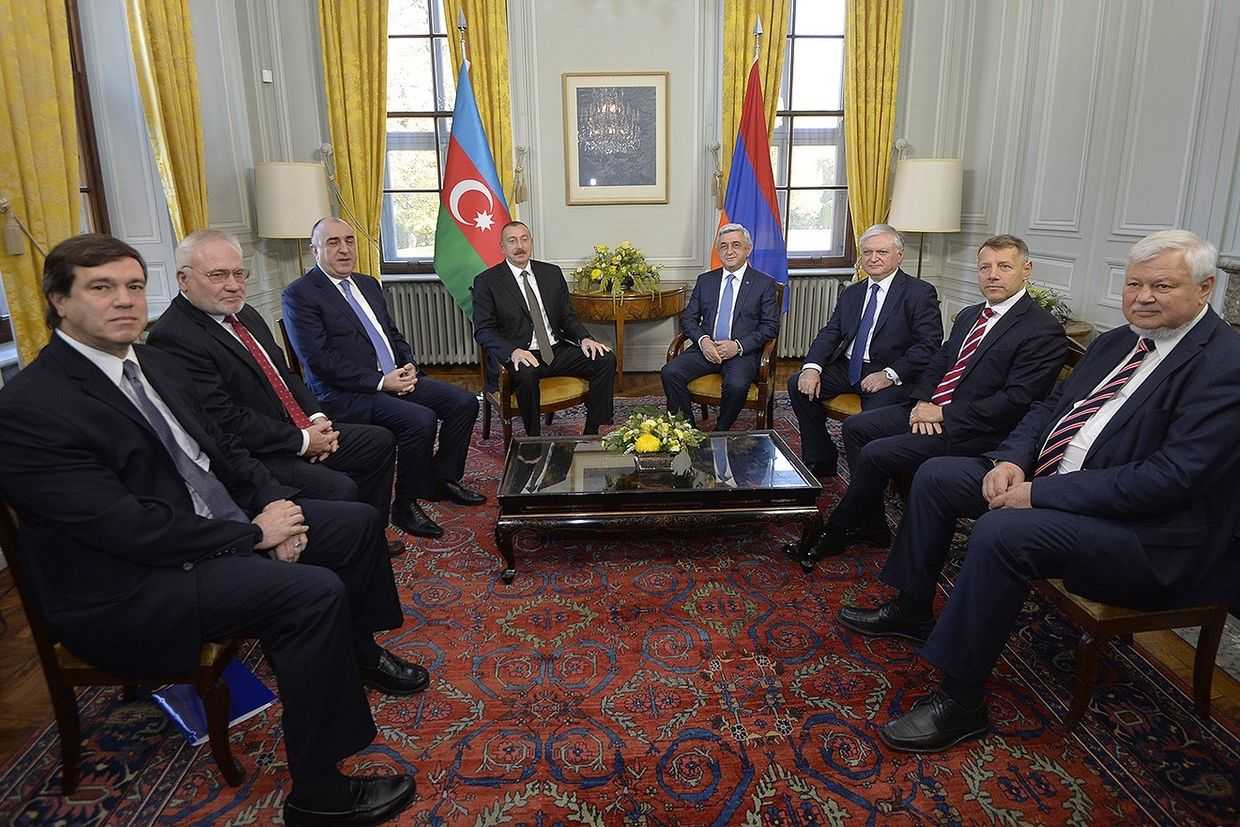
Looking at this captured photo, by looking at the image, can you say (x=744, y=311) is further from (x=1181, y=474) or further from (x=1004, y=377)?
(x=1181, y=474)

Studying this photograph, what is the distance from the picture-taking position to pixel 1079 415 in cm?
233

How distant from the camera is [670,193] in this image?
6105 millimetres

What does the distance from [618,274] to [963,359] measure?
3.10m

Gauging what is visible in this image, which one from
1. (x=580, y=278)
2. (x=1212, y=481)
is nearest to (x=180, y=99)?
(x=580, y=278)

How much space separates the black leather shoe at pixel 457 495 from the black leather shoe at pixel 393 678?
1.46m

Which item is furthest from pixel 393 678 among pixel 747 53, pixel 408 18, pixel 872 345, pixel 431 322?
pixel 408 18

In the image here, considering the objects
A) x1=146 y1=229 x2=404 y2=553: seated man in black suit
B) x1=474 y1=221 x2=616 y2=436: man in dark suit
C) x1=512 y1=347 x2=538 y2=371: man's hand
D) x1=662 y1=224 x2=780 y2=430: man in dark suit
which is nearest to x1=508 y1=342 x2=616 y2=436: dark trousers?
x1=474 y1=221 x2=616 y2=436: man in dark suit

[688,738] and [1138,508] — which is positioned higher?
[1138,508]

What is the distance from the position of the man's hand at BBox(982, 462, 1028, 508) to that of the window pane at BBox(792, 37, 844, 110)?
184 inches

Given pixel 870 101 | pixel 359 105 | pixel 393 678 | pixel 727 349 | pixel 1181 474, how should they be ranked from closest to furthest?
pixel 1181 474 → pixel 393 678 → pixel 727 349 → pixel 359 105 → pixel 870 101

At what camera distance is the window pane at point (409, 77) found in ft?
19.8

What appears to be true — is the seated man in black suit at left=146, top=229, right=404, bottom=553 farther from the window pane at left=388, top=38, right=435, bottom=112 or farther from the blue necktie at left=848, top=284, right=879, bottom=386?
the window pane at left=388, top=38, right=435, bottom=112

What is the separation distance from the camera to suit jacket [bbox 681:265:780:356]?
439 cm

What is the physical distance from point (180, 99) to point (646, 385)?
12.0ft
